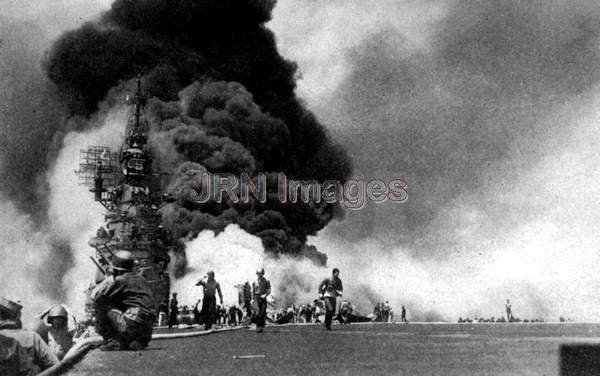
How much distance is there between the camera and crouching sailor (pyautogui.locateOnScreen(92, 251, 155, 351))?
11.5m

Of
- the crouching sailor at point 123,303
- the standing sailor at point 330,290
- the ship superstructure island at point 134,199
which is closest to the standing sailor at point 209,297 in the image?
the standing sailor at point 330,290

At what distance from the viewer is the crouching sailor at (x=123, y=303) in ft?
37.7

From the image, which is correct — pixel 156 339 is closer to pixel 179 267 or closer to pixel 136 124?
pixel 179 267

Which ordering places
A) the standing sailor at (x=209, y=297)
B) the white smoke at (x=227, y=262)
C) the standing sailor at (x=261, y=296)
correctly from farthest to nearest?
the white smoke at (x=227, y=262) < the standing sailor at (x=209, y=297) < the standing sailor at (x=261, y=296)

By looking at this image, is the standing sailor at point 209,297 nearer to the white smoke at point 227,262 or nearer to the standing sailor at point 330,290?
the standing sailor at point 330,290

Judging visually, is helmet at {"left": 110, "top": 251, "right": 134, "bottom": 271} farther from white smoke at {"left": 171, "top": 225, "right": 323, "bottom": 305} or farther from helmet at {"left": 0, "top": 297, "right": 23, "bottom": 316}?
white smoke at {"left": 171, "top": 225, "right": 323, "bottom": 305}

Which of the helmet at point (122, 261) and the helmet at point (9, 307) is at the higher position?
the helmet at point (122, 261)

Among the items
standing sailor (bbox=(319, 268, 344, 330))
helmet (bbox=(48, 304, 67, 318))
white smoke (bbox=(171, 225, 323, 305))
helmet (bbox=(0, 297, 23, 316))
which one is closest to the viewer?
helmet (bbox=(0, 297, 23, 316))

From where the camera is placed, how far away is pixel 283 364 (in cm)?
1091

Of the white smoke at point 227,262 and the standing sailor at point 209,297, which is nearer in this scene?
the standing sailor at point 209,297

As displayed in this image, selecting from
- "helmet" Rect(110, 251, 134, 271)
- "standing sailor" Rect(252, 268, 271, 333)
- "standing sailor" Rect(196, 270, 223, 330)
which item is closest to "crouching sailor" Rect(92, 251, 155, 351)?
"helmet" Rect(110, 251, 134, 271)

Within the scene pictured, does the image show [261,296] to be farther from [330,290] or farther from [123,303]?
[123,303]

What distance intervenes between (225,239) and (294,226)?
1395cm

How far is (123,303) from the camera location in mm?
11734
